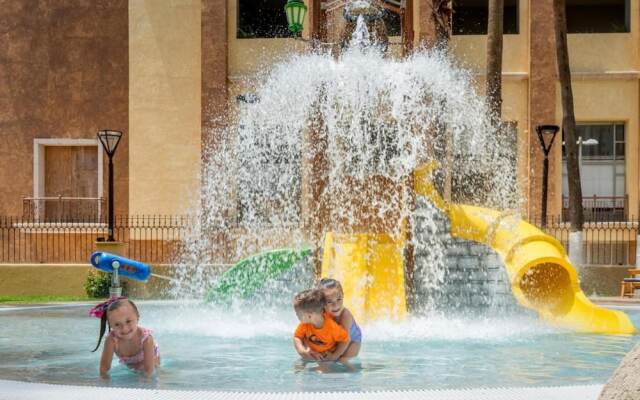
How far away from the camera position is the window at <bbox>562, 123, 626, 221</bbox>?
25.8 meters

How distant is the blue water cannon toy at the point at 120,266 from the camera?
44.1 feet

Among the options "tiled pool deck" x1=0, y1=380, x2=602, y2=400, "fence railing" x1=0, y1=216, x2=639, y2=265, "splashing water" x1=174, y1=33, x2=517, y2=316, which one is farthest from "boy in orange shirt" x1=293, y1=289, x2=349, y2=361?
"fence railing" x1=0, y1=216, x2=639, y2=265

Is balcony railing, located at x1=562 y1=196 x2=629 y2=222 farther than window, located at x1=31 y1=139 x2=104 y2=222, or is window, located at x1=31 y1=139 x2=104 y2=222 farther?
window, located at x1=31 y1=139 x2=104 y2=222

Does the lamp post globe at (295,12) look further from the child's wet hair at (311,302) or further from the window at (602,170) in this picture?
the child's wet hair at (311,302)

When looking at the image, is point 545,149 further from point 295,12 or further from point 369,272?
point 369,272

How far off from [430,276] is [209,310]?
3.70 m

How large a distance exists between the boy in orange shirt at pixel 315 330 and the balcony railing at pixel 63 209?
814 inches

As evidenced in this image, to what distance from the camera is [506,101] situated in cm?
2561

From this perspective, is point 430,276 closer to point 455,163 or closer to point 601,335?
point 601,335

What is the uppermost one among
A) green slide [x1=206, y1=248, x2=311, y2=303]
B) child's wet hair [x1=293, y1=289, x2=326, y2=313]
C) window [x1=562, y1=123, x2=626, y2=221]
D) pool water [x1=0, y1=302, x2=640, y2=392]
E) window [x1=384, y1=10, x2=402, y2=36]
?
window [x1=384, y1=10, x2=402, y2=36]

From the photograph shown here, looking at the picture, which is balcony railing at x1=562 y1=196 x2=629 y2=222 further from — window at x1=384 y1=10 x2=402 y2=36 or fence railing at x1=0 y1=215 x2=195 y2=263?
fence railing at x1=0 y1=215 x2=195 y2=263

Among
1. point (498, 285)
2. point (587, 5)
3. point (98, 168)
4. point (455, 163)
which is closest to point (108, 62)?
point (98, 168)

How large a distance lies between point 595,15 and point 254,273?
1654 centimetres

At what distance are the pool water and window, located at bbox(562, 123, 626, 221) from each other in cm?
1305
